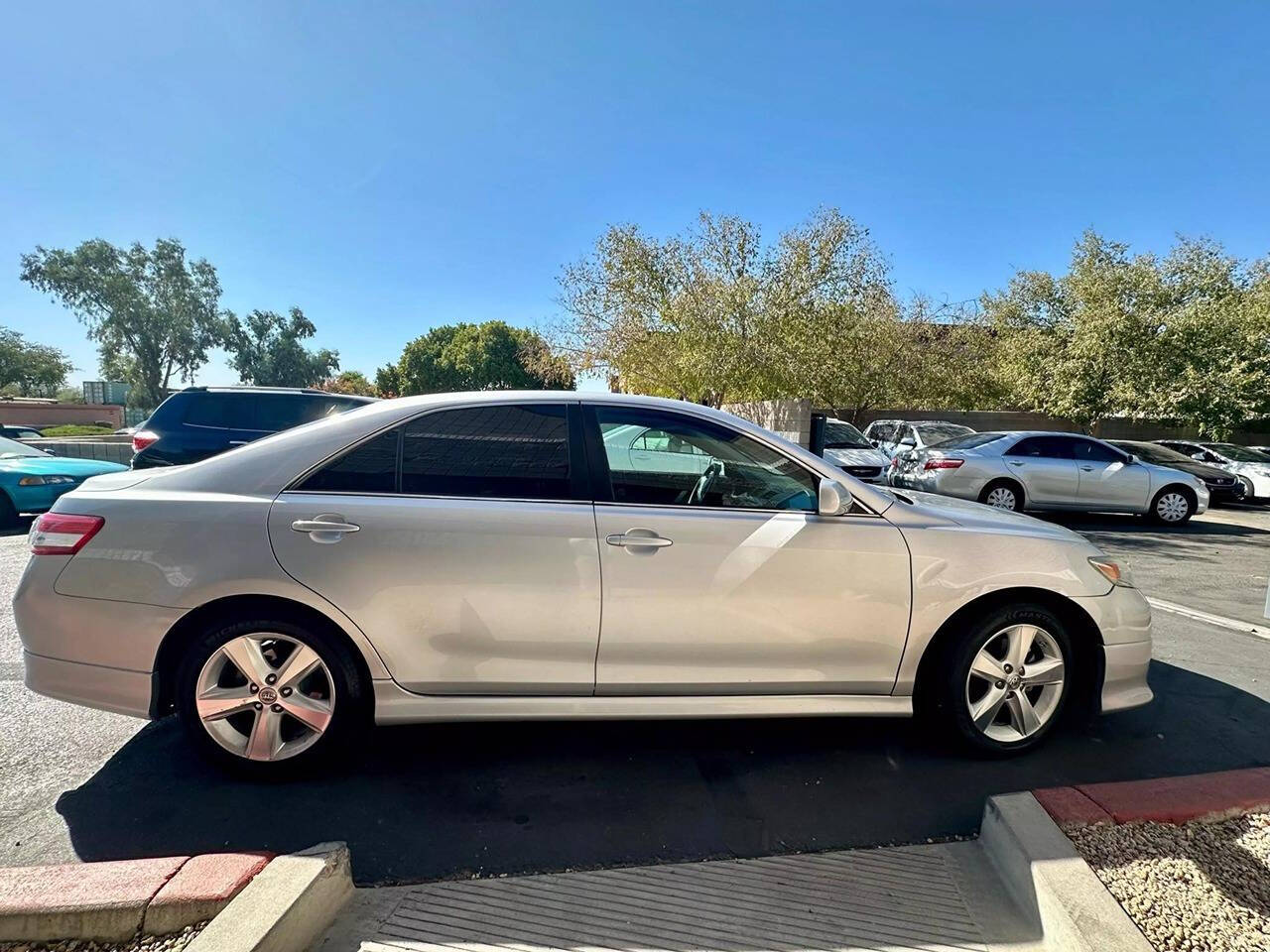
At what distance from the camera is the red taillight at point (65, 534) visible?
2355 millimetres

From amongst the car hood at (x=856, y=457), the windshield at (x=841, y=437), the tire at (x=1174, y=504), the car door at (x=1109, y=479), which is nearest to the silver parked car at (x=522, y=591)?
the car door at (x=1109, y=479)

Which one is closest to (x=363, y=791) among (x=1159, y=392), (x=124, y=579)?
(x=124, y=579)

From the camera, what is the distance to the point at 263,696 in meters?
2.41

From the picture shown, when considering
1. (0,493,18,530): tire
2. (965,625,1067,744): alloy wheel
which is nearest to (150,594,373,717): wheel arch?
(965,625,1067,744): alloy wheel

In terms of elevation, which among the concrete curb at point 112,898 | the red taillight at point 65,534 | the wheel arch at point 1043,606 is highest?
the red taillight at point 65,534

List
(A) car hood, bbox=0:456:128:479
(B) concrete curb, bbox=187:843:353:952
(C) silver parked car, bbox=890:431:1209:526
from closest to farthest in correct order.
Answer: (B) concrete curb, bbox=187:843:353:952, (A) car hood, bbox=0:456:128:479, (C) silver parked car, bbox=890:431:1209:526

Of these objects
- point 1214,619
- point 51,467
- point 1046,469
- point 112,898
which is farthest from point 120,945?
point 1046,469

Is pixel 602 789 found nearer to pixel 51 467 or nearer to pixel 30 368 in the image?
pixel 51 467

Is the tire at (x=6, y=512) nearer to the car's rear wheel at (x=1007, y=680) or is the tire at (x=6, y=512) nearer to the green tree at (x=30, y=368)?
the car's rear wheel at (x=1007, y=680)

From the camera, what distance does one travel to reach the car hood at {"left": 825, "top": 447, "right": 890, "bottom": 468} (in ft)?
36.0

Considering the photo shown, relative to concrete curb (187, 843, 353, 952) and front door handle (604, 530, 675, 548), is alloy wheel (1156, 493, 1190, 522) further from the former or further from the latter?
concrete curb (187, 843, 353, 952)

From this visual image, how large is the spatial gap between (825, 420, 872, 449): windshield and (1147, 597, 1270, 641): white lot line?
6793mm

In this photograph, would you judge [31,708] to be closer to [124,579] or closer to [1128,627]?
[124,579]

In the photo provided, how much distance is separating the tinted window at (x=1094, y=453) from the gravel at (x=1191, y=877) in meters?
8.80
